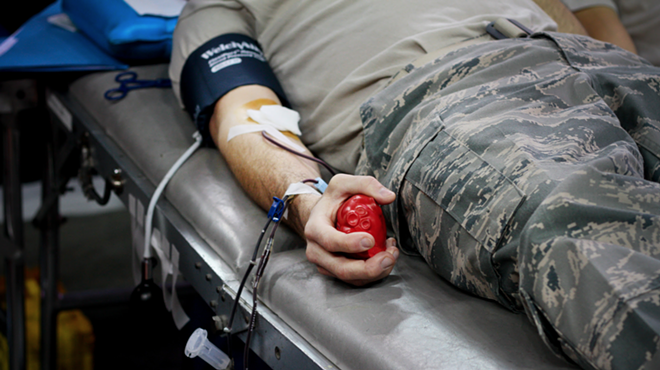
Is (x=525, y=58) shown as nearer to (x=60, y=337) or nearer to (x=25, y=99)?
(x=25, y=99)

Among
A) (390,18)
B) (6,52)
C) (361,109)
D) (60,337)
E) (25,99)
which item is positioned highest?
(390,18)

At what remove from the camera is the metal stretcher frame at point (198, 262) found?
0.68m

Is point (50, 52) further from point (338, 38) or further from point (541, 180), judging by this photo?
point (541, 180)

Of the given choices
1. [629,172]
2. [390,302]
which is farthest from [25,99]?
[629,172]

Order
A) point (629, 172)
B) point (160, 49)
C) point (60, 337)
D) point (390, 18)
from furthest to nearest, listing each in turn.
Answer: point (60, 337) → point (160, 49) → point (390, 18) → point (629, 172)

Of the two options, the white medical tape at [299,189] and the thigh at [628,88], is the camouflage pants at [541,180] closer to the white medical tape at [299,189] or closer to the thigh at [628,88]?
the thigh at [628,88]

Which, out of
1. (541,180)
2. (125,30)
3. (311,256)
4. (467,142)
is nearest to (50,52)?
(125,30)

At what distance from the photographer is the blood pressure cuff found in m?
1.06

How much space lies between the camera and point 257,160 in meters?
0.92

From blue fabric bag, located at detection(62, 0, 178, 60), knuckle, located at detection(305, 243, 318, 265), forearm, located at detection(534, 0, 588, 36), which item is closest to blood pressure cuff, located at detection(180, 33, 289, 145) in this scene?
blue fabric bag, located at detection(62, 0, 178, 60)

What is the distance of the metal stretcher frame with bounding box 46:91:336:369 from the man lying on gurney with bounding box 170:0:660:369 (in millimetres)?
108

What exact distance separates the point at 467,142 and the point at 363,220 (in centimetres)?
17

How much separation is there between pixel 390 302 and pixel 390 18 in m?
0.57

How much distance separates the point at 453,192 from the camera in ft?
2.16
